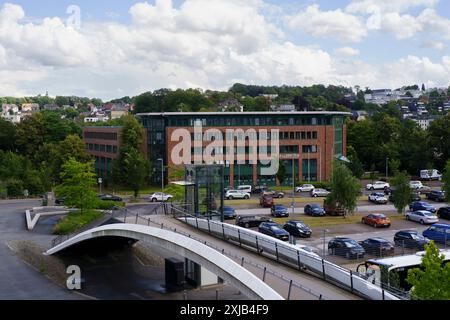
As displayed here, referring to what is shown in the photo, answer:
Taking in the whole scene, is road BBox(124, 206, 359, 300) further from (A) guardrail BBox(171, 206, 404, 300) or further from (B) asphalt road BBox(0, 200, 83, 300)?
(B) asphalt road BBox(0, 200, 83, 300)

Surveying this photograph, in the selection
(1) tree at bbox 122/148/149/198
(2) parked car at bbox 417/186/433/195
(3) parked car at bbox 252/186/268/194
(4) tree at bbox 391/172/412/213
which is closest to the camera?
(4) tree at bbox 391/172/412/213

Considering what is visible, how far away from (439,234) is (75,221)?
85.0 feet

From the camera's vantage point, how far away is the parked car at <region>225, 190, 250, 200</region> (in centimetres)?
5899

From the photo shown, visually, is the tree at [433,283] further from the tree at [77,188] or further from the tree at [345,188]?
the tree at [77,188]

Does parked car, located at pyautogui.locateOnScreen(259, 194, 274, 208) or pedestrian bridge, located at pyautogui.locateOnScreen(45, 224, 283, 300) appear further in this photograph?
parked car, located at pyautogui.locateOnScreen(259, 194, 274, 208)

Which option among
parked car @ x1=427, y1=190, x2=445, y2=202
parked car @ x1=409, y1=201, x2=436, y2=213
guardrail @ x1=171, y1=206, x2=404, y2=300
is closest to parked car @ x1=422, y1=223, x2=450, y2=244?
parked car @ x1=409, y1=201, x2=436, y2=213

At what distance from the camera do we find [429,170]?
243ft

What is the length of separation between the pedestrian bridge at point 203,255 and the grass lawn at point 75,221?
37.9 feet

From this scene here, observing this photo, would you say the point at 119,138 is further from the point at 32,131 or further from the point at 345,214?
the point at 345,214

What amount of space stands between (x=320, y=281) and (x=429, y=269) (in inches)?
158

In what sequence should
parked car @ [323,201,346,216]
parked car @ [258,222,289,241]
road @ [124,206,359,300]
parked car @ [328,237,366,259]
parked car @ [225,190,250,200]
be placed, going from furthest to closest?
parked car @ [225,190,250,200], parked car @ [323,201,346,216], parked car @ [258,222,289,241], parked car @ [328,237,366,259], road @ [124,206,359,300]

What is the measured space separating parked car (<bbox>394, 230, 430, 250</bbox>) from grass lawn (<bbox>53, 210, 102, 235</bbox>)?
2286 centimetres

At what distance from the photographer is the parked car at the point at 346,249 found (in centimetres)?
3186
